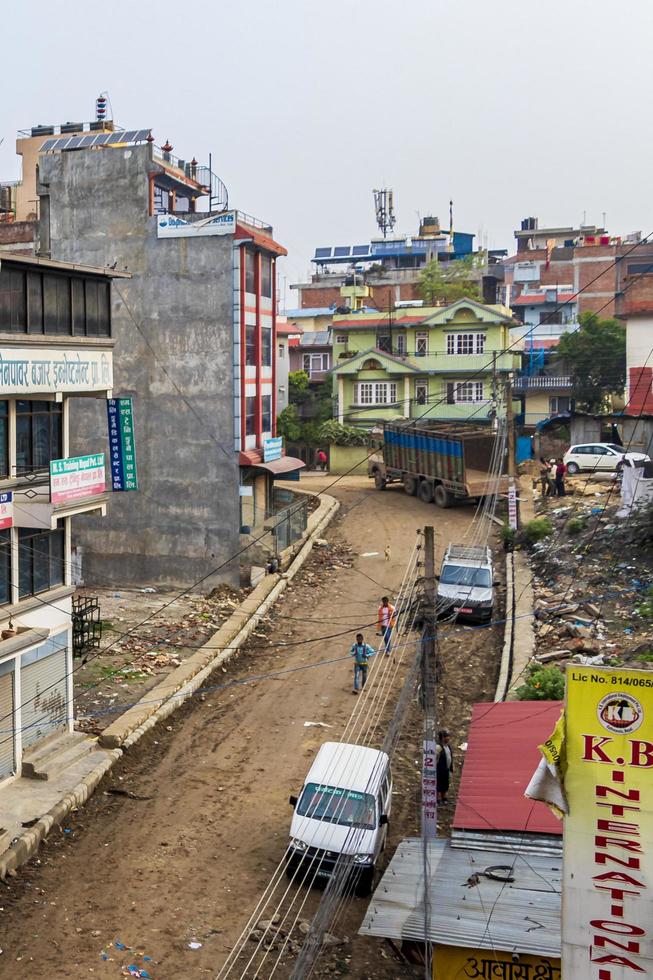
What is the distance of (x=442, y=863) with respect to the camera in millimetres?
12203

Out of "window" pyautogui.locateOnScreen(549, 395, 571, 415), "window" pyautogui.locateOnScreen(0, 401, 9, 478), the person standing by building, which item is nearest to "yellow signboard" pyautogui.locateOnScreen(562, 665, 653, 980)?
the person standing by building

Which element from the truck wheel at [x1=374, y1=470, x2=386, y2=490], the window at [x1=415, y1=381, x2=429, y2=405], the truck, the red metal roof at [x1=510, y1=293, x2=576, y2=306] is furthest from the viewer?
the red metal roof at [x1=510, y1=293, x2=576, y2=306]

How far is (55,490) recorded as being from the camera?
1794 cm

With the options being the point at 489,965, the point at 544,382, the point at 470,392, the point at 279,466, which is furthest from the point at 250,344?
the point at 544,382

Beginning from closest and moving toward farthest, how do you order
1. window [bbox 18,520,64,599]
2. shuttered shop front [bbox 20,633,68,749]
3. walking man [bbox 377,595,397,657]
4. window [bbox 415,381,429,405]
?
window [bbox 18,520,64,599]
shuttered shop front [bbox 20,633,68,749]
walking man [bbox 377,595,397,657]
window [bbox 415,381,429,405]

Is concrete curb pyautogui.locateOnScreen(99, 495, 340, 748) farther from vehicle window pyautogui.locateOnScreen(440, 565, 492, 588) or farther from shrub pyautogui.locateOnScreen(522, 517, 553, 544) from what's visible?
shrub pyautogui.locateOnScreen(522, 517, 553, 544)

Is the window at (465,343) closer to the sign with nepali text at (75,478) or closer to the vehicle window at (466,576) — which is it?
the vehicle window at (466,576)

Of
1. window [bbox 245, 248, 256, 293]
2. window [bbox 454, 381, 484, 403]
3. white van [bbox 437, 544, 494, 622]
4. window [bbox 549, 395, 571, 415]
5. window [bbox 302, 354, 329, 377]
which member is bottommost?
white van [bbox 437, 544, 494, 622]

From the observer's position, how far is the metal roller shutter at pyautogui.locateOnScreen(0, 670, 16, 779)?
17516mm

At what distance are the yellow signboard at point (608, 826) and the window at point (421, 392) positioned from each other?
4333cm

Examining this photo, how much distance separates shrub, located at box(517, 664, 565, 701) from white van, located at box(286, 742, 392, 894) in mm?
4433

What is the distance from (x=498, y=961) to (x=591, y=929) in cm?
247

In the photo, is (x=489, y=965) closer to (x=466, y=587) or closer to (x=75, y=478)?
(x=75, y=478)

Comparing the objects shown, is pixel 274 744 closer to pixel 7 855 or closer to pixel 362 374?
pixel 7 855
